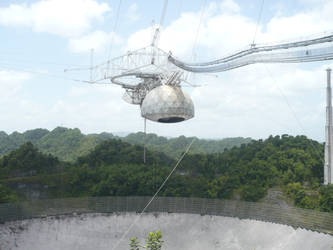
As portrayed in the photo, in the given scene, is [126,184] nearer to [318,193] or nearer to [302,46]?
[318,193]

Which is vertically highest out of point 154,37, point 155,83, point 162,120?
point 154,37

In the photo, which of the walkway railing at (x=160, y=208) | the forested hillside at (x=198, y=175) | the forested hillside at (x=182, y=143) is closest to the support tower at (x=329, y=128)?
the forested hillside at (x=198, y=175)

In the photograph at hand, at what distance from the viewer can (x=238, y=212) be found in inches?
679

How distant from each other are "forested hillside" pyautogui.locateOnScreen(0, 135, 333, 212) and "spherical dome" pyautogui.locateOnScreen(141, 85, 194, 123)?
8943 mm

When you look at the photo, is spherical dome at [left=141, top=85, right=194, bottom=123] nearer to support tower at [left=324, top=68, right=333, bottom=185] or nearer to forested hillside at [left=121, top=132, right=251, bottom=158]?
support tower at [left=324, top=68, right=333, bottom=185]

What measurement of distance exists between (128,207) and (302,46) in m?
11.2

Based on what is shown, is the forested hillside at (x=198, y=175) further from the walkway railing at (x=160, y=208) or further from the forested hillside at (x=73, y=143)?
the forested hillside at (x=73, y=143)

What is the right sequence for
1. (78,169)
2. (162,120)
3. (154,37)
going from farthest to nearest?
(78,169) < (154,37) < (162,120)

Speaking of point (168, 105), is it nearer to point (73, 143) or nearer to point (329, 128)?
point (329, 128)

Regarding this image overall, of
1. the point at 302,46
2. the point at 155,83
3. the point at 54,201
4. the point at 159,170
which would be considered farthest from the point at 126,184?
the point at 302,46

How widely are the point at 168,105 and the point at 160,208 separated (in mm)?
7296

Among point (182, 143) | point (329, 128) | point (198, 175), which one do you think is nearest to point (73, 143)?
point (182, 143)

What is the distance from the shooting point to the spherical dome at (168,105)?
12617 mm

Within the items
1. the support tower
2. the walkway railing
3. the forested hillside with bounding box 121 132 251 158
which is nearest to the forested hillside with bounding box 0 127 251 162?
the forested hillside with bounding box 121 132 251 158
